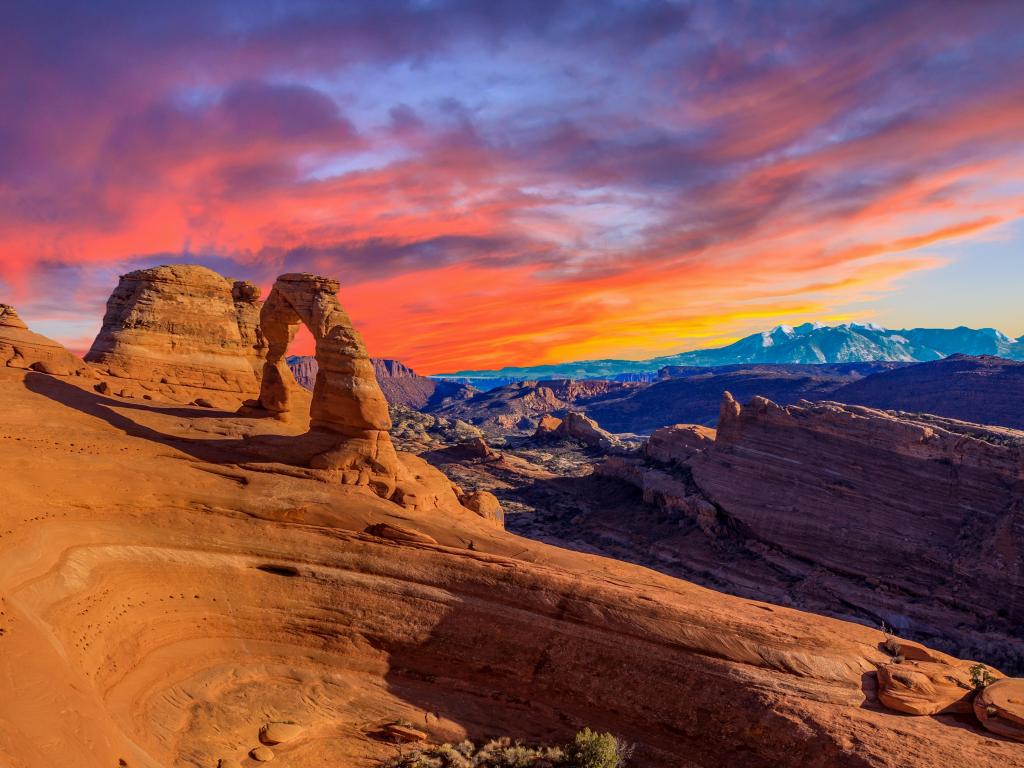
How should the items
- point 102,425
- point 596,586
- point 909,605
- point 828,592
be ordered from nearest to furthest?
point 596,586 < point 102,425 < point 909,605 < point 828,592

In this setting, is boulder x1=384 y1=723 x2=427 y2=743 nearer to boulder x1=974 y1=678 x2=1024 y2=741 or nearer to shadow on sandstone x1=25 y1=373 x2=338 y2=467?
shadow on sandstone x1=25 y1=373 x2=338 y2=467

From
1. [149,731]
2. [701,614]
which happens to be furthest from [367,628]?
[701,614]

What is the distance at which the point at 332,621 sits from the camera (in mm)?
17375

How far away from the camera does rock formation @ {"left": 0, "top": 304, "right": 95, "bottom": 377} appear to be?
24.1 metres

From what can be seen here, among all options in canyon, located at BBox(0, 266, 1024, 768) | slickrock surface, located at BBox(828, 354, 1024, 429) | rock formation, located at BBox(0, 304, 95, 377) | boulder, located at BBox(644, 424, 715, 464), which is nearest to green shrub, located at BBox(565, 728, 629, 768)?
canyon, located at BBox(0, 266, 1024, 768)

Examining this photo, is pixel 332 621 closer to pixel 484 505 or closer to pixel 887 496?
pixel 484 505

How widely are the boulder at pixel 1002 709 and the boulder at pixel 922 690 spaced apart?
42 cm

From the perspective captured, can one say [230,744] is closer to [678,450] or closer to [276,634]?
[276,634]

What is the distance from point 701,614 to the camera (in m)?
16.0

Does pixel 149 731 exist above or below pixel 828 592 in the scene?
above

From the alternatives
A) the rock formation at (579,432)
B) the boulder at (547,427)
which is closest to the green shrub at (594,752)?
the rock formation at (579,432)

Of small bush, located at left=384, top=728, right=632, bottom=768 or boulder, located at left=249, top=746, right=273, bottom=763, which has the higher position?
boulder, located at left=249, top=746, right=273, bottom=763

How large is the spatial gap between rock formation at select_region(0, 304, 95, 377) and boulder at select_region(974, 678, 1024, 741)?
32.6m

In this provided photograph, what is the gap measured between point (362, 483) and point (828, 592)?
108 feet
